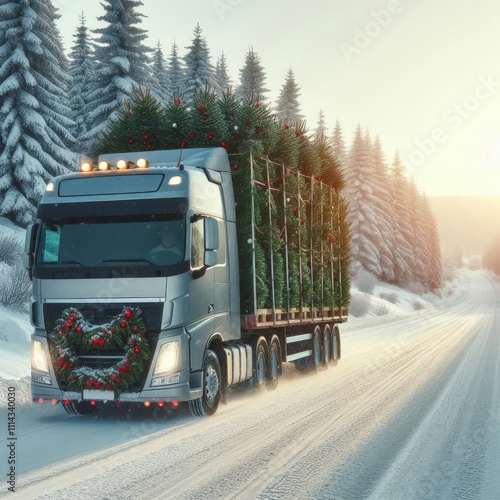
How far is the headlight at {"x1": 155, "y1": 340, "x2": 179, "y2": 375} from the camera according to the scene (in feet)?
29.6

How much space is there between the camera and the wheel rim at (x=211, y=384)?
10.0 m

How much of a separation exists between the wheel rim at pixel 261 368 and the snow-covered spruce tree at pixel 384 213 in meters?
47.1

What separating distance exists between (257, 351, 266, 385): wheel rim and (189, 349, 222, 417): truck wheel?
5.92ft

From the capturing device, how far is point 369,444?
7.90 metres

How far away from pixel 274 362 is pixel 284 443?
5.01m

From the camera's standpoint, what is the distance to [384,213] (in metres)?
60.4

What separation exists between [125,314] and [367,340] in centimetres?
1754

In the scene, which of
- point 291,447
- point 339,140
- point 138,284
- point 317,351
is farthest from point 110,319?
point 339,140

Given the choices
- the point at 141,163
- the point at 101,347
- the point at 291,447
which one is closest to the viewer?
the point at 291,447

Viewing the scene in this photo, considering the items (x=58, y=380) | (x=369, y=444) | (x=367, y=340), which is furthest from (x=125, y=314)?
(x=367, y=340)

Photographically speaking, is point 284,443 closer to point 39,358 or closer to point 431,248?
point 39,358

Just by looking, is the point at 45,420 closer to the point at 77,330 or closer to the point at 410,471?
the point at 77,330

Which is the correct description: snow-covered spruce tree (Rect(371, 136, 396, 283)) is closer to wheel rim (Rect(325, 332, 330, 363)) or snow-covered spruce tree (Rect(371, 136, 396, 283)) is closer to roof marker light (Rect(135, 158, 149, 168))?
wheel rim (Rect(325, 332, 330, 363))

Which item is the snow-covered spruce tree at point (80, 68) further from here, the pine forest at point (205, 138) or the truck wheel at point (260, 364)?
the truck wheel at point (260, 364)
